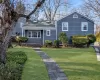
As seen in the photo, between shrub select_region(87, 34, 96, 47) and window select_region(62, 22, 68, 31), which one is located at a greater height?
window select_region(62, 22, 68, 31)

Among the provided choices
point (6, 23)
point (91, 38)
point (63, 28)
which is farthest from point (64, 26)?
point (6, 23)

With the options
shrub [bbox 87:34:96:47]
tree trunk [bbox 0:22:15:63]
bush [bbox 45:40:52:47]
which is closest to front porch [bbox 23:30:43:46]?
bush [bbox 45:40:52:47]

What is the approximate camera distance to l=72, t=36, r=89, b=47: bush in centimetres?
3574

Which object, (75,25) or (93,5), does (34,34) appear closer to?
(75,25)

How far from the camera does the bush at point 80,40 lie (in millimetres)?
35744

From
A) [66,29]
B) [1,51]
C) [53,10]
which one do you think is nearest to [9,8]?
[1,51]

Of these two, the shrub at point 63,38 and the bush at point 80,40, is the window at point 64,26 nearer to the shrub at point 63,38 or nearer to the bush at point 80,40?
the shrub at point 63,38

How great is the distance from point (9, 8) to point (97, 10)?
60.1 feet

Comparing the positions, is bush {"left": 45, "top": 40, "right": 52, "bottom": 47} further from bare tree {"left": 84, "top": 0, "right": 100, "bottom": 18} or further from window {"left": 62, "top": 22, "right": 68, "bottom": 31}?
bare tree {"left": 84, "top": 0, "right": 100, "bottom": 18}

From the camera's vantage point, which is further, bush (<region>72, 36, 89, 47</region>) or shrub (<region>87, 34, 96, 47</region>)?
shrub (<region>87, 34, 96, 47</region>)

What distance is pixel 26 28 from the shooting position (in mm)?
39438

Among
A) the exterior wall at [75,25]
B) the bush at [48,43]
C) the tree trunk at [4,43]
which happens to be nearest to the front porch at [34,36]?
the bush at [48,43]

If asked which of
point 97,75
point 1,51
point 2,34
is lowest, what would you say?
point 97,75

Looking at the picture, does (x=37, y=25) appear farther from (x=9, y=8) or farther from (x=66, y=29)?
(x=9, y=8)
